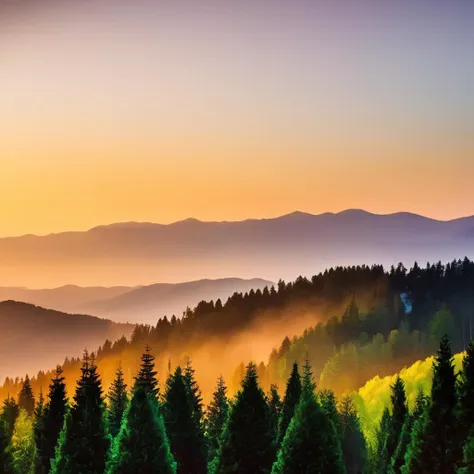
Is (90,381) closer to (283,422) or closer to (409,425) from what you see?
(283,422)

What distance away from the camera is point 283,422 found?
59.8 metres

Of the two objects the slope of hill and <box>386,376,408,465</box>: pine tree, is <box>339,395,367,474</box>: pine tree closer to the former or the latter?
<box>386,376,408,465</box>: pine tree

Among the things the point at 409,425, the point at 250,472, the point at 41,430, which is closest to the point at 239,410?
the point at 250,472

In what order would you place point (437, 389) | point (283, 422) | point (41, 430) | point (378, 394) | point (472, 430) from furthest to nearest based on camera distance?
1. point (378, 394)
2. point (283, 422)
3. point (41, 430)
4. point (437, 389)
5. point (472, 430)

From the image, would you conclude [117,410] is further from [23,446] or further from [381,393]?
[381,393]

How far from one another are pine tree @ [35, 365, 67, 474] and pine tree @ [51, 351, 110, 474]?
6.81 m

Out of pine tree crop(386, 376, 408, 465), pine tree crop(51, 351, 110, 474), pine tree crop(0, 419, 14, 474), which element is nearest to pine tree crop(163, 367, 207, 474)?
pine tree crop(51, 351, 110, 474)

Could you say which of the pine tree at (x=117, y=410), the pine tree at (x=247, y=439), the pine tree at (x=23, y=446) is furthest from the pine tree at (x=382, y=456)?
the pine tree at (x=247, y=439)

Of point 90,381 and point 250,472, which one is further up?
point 90,381

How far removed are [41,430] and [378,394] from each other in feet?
423

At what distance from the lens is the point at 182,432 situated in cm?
5247

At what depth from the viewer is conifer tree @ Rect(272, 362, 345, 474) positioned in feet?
121

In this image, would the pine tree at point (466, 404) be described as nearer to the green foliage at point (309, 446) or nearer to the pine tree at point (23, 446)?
the green foliage at point (309, 446)

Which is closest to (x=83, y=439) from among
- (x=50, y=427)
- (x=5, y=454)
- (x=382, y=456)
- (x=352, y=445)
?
(x=50, y=427)
